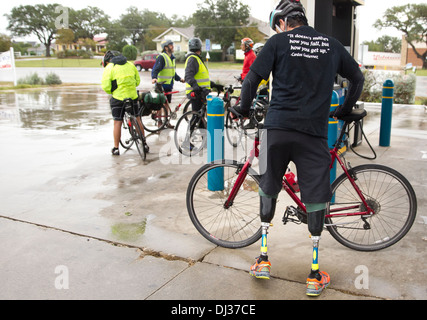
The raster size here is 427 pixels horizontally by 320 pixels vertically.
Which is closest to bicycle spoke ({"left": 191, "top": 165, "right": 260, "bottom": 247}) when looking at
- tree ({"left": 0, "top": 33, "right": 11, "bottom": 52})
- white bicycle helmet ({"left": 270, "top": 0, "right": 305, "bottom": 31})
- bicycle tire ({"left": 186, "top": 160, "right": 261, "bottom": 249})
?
bicycle tire ({"left": 186, "top": 160, "right": 261, "bottom": 249})

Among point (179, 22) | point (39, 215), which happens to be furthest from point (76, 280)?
point (179, 22)

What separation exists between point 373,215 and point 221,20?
68093mm

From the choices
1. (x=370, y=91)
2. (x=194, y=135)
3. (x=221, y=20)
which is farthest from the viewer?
(x=221, y=20)

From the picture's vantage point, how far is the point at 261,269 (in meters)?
3.38

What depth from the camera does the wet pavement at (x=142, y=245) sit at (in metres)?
3.30

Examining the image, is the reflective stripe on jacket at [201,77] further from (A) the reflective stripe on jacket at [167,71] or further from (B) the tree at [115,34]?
(B) the tree at [115,34]

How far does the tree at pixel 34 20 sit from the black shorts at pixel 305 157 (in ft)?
344

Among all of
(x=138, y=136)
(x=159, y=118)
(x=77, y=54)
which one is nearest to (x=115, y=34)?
(x=77, y=54)

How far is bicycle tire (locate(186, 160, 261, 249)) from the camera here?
12.8 ft

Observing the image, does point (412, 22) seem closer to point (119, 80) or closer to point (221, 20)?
point (221, 20)

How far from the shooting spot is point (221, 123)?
555 centimetres

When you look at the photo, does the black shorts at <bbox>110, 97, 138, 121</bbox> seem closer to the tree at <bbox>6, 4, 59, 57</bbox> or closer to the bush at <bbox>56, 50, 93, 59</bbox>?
the bush at <bbox>56, 50, 93, 59</bbox>
